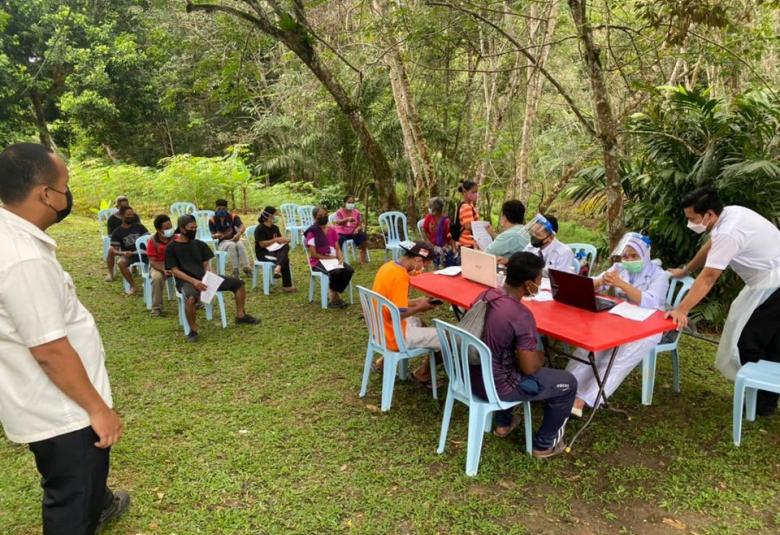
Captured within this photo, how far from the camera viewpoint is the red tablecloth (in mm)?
3029

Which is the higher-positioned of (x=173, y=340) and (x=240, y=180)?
(x=240, y=180)

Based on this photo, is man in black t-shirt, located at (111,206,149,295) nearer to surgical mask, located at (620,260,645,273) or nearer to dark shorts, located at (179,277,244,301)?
dark shorts, located at (179,277,244,301)

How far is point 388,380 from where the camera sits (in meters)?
3.83

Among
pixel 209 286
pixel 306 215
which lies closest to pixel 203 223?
pixel 306 215

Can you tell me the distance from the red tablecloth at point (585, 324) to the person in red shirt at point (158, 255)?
3402 mm

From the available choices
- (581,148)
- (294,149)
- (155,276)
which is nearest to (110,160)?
(294,149)

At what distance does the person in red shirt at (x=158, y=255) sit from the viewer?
578cm

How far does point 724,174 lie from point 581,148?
17.4ft

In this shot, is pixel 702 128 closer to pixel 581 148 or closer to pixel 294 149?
pixel 581 148

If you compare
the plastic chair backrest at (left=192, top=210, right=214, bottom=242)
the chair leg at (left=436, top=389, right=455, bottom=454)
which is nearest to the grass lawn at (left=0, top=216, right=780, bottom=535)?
the chair leg at (left=436, top=389, right=455, bottom=454)

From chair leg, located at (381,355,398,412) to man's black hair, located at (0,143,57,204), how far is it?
2541 millimetres

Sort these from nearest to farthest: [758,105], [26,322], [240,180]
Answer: [26,322]
[758,105]
[240,180]

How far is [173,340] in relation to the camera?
213 inches

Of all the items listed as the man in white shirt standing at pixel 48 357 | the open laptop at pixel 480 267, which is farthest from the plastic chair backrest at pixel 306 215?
the man in white shirt standing at pixel 48 357
